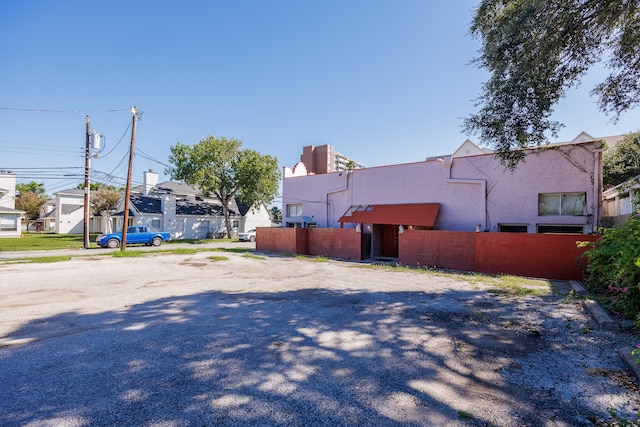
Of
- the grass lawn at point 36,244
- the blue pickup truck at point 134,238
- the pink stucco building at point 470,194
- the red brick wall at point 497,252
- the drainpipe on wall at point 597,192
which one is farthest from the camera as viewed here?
the blue pickup truck at point 134,238

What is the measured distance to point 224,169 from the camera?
121 feet

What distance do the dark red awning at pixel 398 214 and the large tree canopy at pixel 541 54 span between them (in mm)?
6702

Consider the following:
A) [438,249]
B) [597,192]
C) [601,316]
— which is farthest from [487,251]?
[601,316]

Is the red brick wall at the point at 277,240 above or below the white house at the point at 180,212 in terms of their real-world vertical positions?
below

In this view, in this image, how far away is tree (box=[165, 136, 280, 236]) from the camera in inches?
1382

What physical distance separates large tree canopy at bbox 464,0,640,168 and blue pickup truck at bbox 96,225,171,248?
2752cm

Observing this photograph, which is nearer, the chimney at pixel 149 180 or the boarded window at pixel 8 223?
the boarded window at pixel 8 223

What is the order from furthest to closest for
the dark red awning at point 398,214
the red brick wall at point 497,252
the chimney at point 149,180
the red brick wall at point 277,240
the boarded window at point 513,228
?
1. the chimney at point 149,180
2. the red brick wall at point 277,240
3. the dark red awning at point 398,214
4. the boarded window at point 513,228
5. the red brick wall at point 497,252

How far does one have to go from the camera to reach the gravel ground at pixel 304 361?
9.97ft

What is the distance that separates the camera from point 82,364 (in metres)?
4.09

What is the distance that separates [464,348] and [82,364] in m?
5.65

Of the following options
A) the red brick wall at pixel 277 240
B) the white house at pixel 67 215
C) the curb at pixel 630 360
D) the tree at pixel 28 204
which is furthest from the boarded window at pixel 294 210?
the tree at pixel 28 204

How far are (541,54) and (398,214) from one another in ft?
34.4

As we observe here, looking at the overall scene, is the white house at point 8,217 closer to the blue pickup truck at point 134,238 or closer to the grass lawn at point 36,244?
the grass lawn at point 36,244
